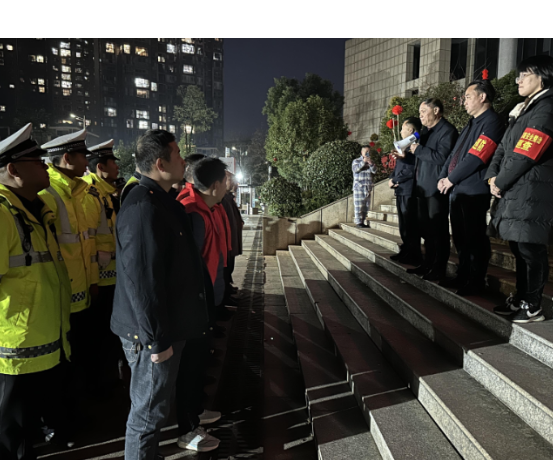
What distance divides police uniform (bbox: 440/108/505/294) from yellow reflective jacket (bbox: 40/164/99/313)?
10.8ft

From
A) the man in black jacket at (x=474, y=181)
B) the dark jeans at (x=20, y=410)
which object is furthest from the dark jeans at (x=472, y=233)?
the dark jeans at (x=20, y=410)

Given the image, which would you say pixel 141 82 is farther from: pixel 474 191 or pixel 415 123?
pixel 474 191

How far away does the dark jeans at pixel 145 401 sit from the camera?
2131 millimetres

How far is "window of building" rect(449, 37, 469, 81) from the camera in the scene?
91.1 ft

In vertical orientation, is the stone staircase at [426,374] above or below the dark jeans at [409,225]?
below

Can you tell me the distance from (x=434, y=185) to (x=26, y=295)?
148 inches

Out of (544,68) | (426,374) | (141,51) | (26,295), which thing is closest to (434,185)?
(544,68)

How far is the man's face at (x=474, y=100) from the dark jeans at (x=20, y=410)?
154 inches

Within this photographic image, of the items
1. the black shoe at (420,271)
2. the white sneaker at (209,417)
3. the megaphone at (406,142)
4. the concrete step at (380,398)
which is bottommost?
the white sneaker at (209,417)

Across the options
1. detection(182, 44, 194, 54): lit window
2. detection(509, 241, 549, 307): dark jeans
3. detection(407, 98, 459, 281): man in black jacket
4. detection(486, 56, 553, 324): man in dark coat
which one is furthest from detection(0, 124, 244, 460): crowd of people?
detection(182, 44, 194, 54): lit window

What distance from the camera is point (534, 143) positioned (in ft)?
8.66

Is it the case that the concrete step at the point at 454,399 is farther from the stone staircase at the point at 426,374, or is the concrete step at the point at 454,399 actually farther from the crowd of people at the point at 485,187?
the crowd of people at the point at 485,187
